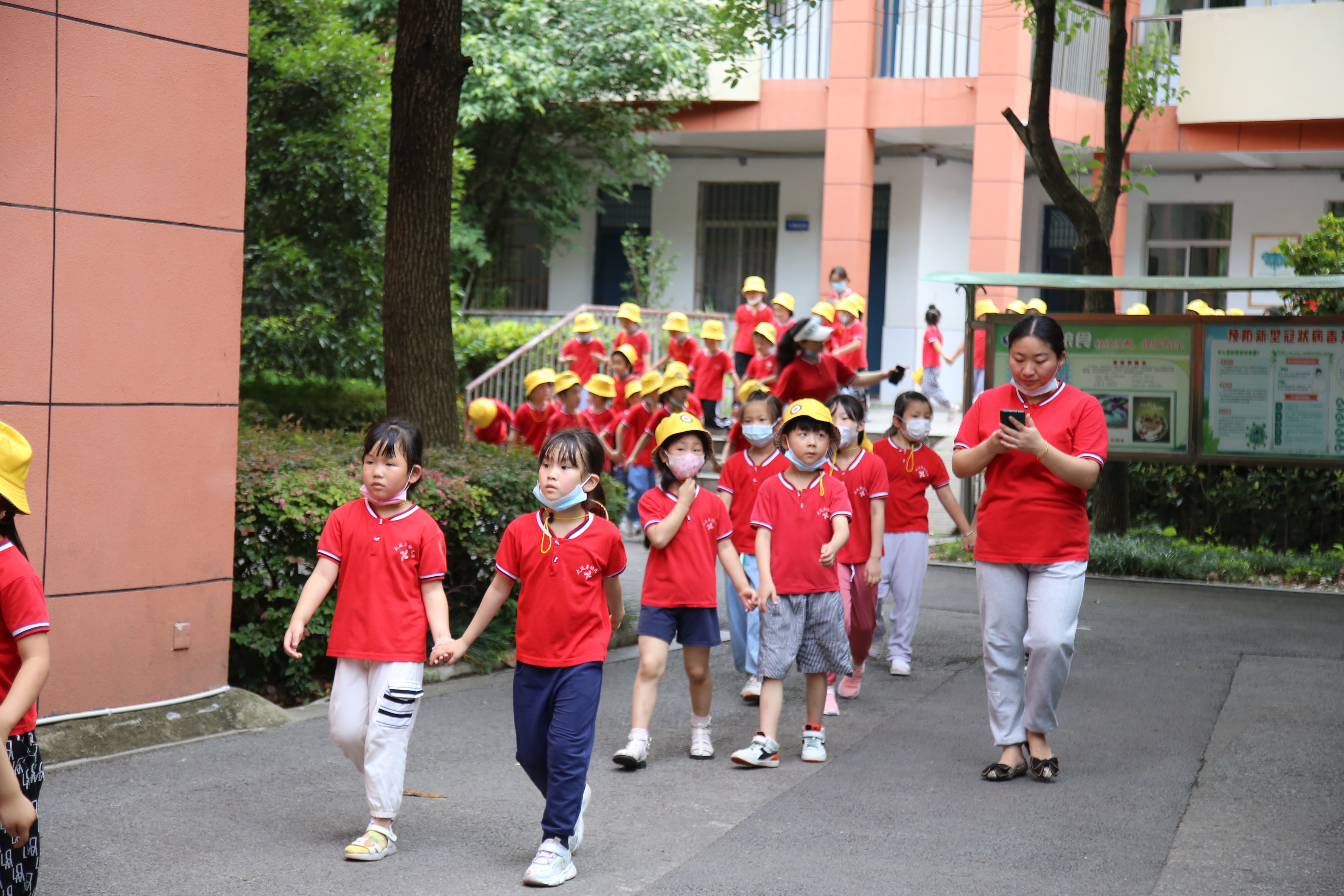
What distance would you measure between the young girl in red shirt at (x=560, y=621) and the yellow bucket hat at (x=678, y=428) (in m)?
1.03

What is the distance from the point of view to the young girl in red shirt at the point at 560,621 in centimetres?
458

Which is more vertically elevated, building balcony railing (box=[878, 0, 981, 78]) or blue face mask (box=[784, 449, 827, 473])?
building balcony railing (box=[878, 0, 981, 78])

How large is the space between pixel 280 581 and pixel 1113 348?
7.29m

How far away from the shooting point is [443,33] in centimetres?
813

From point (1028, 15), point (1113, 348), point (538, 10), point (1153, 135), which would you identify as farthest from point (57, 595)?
point (1153, 135)

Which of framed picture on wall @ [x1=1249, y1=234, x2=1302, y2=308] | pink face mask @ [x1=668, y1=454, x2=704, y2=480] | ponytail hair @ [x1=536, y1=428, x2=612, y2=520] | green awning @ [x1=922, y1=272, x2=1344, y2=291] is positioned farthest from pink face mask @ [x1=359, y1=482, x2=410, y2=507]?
framed picture on wall @ [x1=1249, y1=234, x2=1302, y2=308]

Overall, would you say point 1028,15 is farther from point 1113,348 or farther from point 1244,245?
point 1244,245

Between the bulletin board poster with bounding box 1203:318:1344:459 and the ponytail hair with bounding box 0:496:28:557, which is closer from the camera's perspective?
the ponytail hair with bounding box 0:496:28:557

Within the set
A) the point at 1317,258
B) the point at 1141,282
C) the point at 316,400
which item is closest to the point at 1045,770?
the point at 1141,282

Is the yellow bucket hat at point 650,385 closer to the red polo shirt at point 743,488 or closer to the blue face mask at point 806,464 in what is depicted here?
the red polo shirt at point 743,488

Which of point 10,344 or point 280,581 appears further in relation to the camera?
point 280,581

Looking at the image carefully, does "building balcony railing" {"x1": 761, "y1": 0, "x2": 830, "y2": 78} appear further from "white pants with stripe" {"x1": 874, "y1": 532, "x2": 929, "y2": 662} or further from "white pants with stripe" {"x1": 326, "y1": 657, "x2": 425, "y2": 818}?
"white pants with stripe" {"x1": 326, "y1": 657, "x2": 425, "y2": 818}

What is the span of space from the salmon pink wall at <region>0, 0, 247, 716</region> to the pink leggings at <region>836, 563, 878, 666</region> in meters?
3.03

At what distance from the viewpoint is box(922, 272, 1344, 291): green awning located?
1045 centimetres
